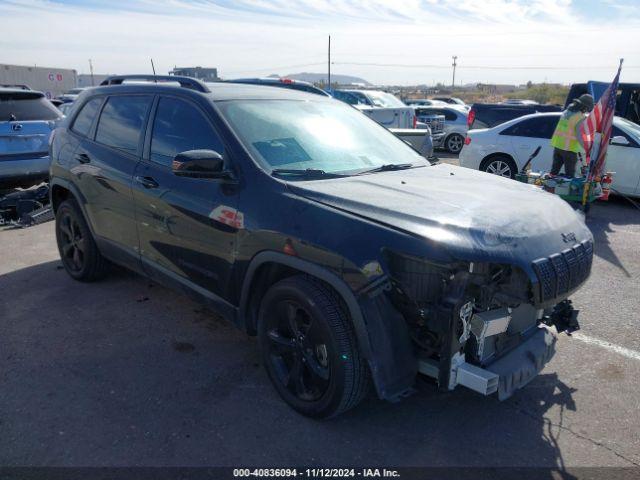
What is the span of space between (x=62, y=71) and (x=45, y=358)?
39.0 metres

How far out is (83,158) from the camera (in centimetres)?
461

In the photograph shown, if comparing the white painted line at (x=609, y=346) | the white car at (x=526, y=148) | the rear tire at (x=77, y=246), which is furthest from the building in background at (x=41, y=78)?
the white painted line at (x=609, y=346)

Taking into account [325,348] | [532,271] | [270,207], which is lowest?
[325,348]

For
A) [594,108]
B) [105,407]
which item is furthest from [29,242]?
[594,108]

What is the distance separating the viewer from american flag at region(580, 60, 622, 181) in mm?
7594

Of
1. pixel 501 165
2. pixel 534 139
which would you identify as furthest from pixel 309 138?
pixel 534 139

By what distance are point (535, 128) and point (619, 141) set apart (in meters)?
1.50

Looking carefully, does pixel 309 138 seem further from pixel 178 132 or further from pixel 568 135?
pixel 568 135

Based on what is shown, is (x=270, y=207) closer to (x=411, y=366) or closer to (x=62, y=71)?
(x=411, y=366)

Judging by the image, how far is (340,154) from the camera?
3.59 m

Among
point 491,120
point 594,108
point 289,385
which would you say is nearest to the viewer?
point 289,385

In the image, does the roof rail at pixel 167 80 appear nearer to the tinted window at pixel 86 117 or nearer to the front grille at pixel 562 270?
the tinted window at pixel 86 117

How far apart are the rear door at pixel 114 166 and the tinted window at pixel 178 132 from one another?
0.65ft

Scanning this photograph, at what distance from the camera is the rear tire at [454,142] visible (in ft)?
54.1
